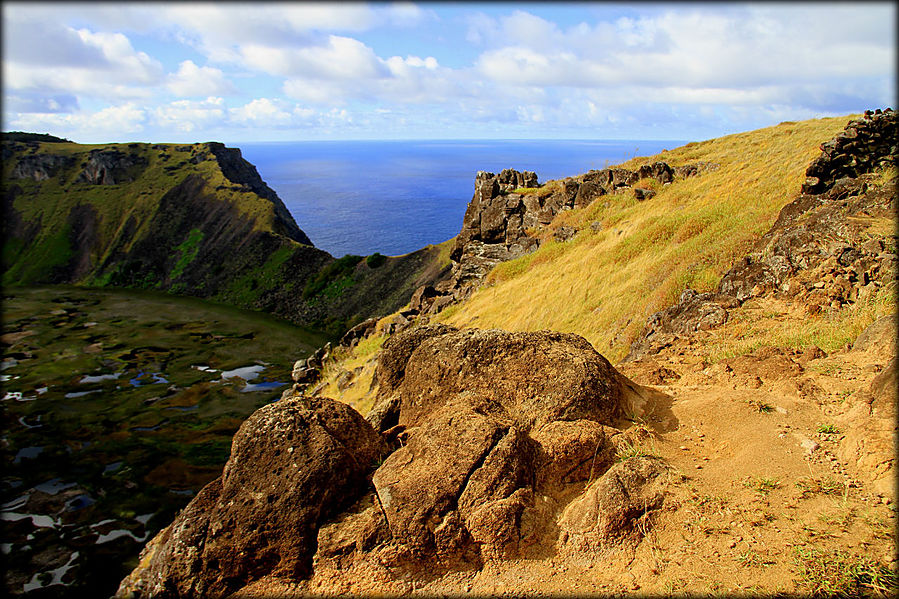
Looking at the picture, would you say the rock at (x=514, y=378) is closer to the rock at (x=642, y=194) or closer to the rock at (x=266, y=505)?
the rock at (x=266, y=505)

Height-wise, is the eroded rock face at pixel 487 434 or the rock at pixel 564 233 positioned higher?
the rock at pixel 564 233

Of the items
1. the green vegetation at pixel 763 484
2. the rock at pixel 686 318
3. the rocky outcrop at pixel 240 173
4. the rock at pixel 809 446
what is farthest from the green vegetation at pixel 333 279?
the green vegetation at pixel 763 484

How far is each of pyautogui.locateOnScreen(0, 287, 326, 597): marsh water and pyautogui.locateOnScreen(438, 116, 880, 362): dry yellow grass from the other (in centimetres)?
2468

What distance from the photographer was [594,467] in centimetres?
813

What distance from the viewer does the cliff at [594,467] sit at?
6.52m

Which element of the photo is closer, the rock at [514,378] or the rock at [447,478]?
the rock at [447,478]

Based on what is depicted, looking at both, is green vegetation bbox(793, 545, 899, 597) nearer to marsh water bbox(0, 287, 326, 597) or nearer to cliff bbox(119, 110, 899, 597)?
cliff bbox(119, 110, 899, 597)

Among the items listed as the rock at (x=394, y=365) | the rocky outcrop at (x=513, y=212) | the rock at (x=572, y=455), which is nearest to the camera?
the rock at (x=572, y=455)

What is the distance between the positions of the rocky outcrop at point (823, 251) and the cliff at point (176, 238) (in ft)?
194

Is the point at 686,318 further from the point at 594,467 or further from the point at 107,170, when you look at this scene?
the point at 107,170

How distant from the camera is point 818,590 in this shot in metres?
5.58

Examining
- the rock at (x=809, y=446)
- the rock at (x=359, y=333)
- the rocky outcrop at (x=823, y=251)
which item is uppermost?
the rocky outcrop at (x=823, y=251)

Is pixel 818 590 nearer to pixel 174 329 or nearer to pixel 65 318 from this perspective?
pixel 174 329

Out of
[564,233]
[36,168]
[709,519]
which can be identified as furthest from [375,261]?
[36,168]
